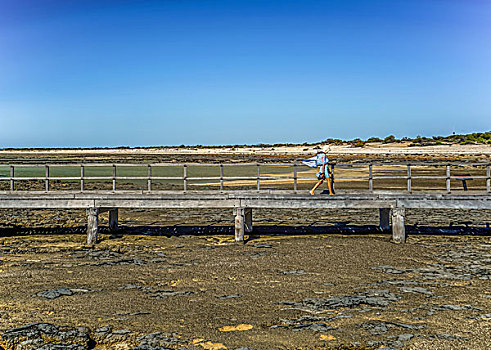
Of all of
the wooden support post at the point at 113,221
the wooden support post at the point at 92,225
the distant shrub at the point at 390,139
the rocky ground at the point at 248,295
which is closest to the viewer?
the rocky ground at the point at 248,295

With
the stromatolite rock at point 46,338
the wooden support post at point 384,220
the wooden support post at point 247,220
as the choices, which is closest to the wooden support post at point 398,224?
the wooden support post at point 384,220

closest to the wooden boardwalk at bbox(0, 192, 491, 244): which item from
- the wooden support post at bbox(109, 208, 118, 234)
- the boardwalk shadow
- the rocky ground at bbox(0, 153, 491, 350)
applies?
the rocky ground at bbox(0, 153, 491, 350)

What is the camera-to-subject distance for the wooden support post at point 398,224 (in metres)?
14.1

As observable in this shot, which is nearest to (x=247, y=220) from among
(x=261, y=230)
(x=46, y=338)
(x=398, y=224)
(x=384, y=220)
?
(x=261, y=230)

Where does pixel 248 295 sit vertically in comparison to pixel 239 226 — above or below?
below

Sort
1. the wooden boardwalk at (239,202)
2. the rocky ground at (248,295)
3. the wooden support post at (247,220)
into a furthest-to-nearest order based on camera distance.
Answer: the wooden support post at (247,220) < the wooden boardwalk at (239,202) < the rocky ground at (248,295)

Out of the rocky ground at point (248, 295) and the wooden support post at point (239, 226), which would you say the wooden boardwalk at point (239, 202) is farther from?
the rocky ground at point (248, 295)

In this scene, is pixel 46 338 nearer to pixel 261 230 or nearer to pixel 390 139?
pixel 261 230

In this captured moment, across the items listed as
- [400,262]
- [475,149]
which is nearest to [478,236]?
[400,262]

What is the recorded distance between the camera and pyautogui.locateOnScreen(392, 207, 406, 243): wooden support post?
14.1 metres

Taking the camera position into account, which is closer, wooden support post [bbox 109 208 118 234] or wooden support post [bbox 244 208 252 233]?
wooden support post [bbox 244 208 252 233]

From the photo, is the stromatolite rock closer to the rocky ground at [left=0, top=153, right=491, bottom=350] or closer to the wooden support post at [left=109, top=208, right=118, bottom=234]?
the rocky ground at [left=0, top=153, right=491, bottom=350]

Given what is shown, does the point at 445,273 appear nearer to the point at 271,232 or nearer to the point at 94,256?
the point at 271,232

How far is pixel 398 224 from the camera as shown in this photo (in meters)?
14.1
